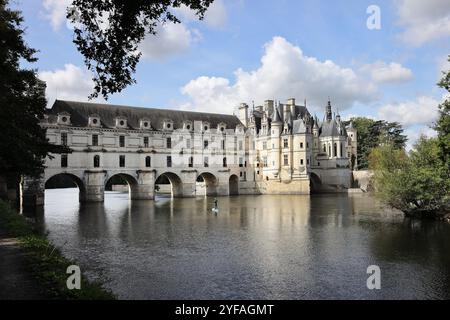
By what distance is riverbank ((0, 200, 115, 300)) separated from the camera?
32.1 ft

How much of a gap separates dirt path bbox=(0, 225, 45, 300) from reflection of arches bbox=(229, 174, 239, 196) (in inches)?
2243

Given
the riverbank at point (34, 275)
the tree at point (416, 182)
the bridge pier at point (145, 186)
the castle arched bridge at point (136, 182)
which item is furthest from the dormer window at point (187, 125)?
the riverbank at point (34, 275)

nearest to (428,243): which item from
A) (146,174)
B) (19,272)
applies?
(19,272)

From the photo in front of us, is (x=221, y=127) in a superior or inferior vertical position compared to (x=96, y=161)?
superior

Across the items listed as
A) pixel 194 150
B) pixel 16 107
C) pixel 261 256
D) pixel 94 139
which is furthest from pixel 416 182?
pixel 94 139

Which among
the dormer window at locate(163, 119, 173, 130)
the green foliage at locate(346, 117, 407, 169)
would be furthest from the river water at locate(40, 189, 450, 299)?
the green foliage at locate(346, 117, 407, 169)

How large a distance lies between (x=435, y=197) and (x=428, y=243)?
997 cm

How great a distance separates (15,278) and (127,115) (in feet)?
166

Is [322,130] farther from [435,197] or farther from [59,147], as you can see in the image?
[59,147]

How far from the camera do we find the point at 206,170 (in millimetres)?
66062

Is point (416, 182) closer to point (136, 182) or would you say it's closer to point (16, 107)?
point (16, 107)

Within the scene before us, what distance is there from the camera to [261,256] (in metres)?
19.3

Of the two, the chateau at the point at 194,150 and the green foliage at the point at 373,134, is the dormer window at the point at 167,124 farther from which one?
the green foliage at the point at 373,134

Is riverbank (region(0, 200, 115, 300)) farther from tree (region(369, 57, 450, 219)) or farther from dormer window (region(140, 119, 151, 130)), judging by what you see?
dormer window (region(140, 119, 151, 130))
